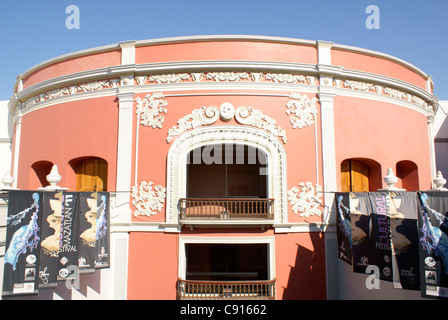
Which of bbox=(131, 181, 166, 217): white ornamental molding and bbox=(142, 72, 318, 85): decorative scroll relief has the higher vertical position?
bbox=(142, 72, 318, 85): decorative scroll relief

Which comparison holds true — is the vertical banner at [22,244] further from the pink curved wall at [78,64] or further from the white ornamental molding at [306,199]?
the white ornamental molding at [306,199]

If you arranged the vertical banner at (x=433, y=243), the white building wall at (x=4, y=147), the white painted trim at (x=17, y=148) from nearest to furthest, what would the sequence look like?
the vertical banner at (x=433, y=243) < the white painted trim at (x=17, y=148) < the white building wall at (x=4, y=147)

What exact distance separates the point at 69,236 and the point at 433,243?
856 centimetres

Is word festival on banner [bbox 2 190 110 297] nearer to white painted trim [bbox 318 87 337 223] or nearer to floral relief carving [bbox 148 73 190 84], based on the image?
floral relief carving [bbox 148 73 190 84]

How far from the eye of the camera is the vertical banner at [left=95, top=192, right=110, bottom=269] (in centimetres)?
905

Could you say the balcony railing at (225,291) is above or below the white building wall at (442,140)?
below

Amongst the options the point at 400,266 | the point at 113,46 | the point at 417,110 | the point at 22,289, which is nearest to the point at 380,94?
the point at 417,110

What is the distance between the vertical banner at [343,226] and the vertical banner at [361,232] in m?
0.26

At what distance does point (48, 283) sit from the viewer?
7941mm

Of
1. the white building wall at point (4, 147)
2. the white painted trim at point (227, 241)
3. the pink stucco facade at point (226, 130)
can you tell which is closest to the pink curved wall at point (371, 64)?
the pink stucco facade at point (226, 130)

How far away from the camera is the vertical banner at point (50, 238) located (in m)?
7.92

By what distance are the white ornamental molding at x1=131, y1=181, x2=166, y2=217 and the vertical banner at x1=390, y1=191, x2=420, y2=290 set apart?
655 centimetres

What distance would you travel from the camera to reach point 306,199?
399 inches

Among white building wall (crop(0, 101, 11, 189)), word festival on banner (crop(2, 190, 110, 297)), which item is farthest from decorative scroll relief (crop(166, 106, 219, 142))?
white building wall (crop(0, 101, 11, 189))
